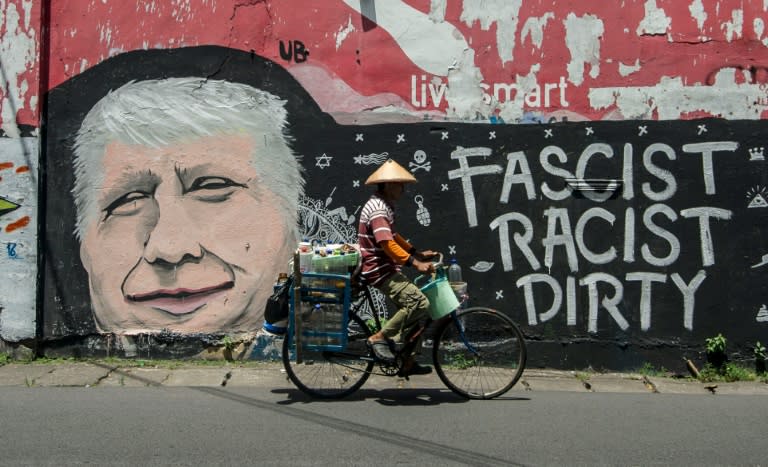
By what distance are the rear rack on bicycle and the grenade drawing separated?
172cm

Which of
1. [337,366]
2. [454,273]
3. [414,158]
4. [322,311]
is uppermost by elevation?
[414,158]

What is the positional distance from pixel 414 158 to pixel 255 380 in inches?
103

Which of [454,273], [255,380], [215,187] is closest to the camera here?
[454,273]

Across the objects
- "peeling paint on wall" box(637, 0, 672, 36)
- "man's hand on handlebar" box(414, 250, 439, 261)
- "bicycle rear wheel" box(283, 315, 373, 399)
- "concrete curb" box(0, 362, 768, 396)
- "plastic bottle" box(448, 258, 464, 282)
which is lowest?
"concrete curb" box(0, 362, 768, 396)

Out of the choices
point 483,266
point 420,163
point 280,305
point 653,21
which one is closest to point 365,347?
point 280,305

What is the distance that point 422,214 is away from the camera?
795cm

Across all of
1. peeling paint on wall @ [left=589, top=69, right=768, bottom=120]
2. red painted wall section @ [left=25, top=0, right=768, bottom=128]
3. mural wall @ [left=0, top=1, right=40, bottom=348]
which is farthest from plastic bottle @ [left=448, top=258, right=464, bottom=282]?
mural wall @ [left=0, top=1, right=40, bottom=348]

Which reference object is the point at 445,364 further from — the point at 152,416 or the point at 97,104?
the point at 97,104

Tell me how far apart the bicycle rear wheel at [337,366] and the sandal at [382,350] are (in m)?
0.12

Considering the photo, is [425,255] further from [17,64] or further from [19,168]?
[17,64]

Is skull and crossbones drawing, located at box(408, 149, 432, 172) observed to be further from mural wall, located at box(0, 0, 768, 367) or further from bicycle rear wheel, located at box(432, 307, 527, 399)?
bicycle rear wheel, located at box(432, 307, 527, 399)

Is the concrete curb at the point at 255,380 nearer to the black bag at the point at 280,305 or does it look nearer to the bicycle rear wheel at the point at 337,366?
the bicycle rear wheel at the point at 337,366

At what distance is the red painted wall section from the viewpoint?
7.78m

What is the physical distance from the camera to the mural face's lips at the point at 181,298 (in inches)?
317
